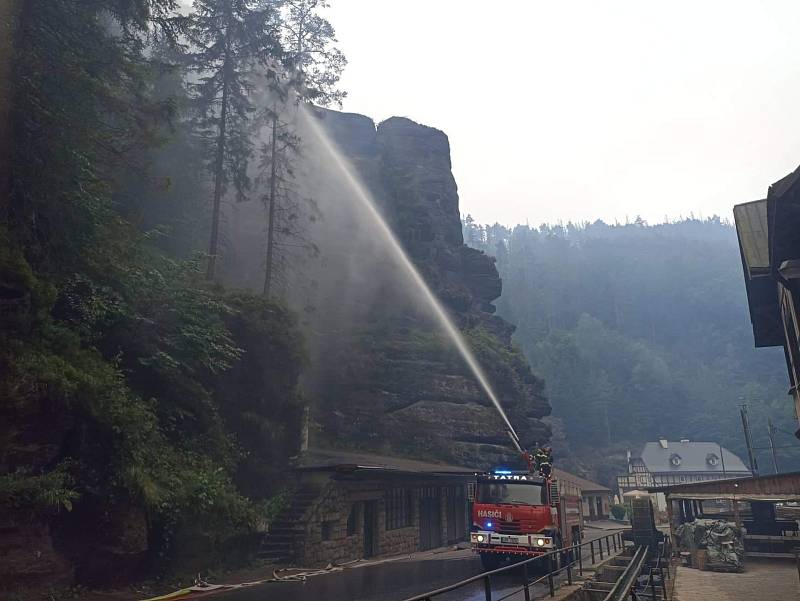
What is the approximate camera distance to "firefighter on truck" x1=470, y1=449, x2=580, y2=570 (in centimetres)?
1593

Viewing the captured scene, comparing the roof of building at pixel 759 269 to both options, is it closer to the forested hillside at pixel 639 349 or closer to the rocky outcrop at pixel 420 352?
the rocky outcrop at pixel 420 352

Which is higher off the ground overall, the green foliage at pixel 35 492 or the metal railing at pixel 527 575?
the green foliage at pixel 35 492

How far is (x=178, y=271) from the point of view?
1969cm

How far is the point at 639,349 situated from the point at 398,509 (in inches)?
4732

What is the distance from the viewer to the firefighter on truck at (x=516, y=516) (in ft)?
52.3

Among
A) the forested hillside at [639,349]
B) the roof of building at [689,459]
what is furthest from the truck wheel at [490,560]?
the roof of building at [689,459]

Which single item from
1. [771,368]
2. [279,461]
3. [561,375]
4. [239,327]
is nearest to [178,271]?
[239,327]

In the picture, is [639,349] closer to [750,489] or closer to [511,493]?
[750,489]

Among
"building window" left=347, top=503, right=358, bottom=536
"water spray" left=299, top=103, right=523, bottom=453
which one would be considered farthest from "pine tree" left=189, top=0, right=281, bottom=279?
"building window" left=347, top=503, right=358, bottom=536

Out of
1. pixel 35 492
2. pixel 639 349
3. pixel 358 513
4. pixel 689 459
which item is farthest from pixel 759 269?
pixel 639 349

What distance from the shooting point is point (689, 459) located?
8225 centimetres

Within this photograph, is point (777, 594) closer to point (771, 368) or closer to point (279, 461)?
point (279, 461)

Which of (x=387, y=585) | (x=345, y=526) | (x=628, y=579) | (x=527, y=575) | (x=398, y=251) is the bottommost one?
(x=628, y=579)

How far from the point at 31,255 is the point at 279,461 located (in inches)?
462
